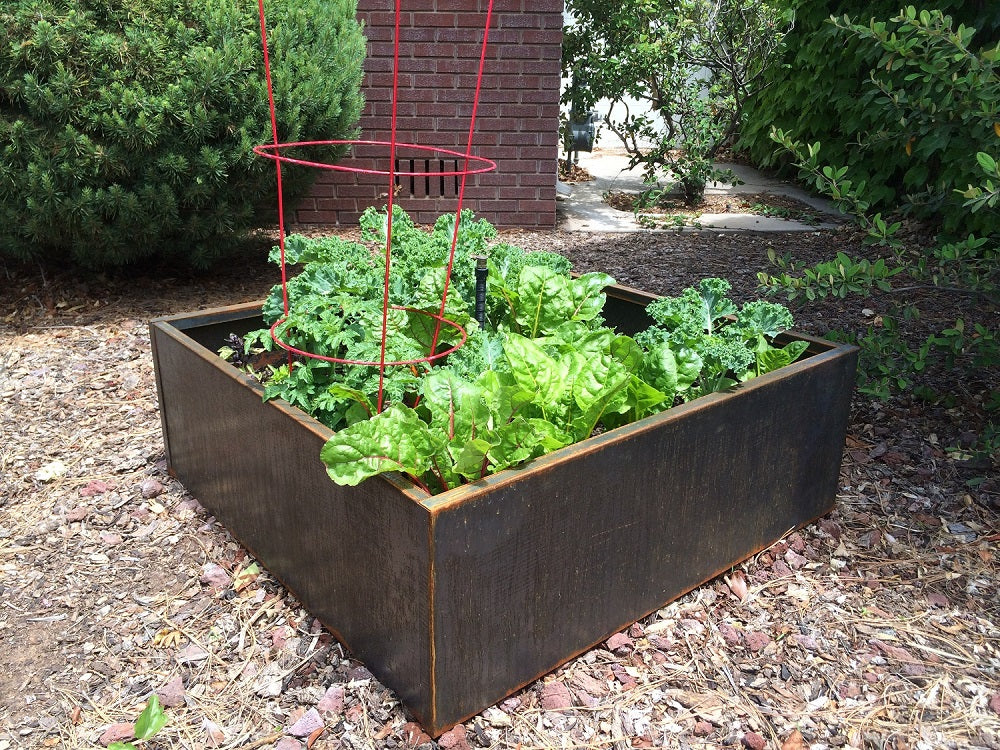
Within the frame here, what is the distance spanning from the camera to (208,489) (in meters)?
2.56

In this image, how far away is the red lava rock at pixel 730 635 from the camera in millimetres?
2137

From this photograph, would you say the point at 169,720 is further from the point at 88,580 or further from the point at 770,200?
the point at 770,200

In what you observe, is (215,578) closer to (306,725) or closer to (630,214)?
(306,725)

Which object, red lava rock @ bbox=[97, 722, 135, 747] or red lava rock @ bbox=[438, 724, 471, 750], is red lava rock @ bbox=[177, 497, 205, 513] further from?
red lava rock @ bbox=[438, 724, 471, 750]

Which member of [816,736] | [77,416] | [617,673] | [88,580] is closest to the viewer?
[816,736]

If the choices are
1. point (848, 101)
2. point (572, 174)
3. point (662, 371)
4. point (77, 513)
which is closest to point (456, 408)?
point (662, 371)

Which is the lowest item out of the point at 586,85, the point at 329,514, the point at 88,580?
the point at 88,580

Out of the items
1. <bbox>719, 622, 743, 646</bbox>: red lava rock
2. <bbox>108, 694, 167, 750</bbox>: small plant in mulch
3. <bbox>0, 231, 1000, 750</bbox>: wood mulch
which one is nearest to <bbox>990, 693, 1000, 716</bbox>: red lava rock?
<bbox>0, 231, 1000, 750</bbox>: wood mulch

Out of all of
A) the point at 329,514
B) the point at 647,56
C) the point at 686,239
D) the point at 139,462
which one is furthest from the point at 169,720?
the point at 647,56

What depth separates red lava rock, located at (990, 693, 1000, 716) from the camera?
1.93 m

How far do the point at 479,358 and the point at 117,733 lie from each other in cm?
115

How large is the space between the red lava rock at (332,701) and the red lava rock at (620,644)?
633mm

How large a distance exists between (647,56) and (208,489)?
5.25 metres

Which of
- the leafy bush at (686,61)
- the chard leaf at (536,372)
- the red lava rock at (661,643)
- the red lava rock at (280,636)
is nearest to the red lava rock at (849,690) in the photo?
the red lava rock at (661,643)
